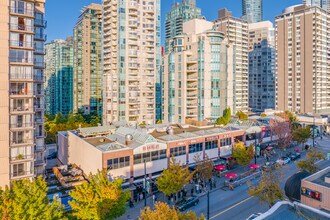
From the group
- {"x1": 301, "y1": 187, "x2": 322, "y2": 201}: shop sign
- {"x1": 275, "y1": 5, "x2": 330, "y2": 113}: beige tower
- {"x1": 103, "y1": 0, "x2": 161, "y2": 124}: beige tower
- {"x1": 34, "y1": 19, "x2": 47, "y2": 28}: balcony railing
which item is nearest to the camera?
{"x1": 301, "y1": 187, "x2": 322, "y2": 201}: shop sign

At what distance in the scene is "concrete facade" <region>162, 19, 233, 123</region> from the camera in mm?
78312

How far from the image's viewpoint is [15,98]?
36844 millimetres

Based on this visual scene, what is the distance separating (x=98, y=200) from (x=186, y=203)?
12.4 meters

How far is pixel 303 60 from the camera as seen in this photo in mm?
109000

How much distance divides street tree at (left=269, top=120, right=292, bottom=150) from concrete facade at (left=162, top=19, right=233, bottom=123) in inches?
736

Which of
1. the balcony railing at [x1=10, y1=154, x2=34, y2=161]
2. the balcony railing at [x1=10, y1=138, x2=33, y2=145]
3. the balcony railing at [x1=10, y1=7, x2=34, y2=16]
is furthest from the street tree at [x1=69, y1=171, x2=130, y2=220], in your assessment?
the balcony railing at [x1=10, y1=7, x2=34, y2=16]

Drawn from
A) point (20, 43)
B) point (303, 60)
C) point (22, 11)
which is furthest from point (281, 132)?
point (303, 60)

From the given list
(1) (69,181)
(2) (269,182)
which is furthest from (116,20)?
(2) (269,182)

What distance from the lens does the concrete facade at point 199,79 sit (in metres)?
78.3

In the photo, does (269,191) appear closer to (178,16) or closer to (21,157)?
(21,157)

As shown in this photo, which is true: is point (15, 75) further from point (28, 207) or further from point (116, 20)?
point (116, 20)

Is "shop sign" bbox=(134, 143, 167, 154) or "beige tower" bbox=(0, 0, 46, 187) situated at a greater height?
"beige tower" bbox=(0, 0, 46, 187)

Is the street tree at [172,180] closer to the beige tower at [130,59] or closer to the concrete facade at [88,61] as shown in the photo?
the beige tower at [130,59]

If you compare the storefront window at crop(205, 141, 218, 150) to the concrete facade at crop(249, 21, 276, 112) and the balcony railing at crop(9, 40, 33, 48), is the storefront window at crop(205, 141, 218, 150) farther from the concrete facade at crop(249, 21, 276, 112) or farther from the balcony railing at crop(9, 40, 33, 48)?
the concrete facade at crop(249, 21, 276, 112)
